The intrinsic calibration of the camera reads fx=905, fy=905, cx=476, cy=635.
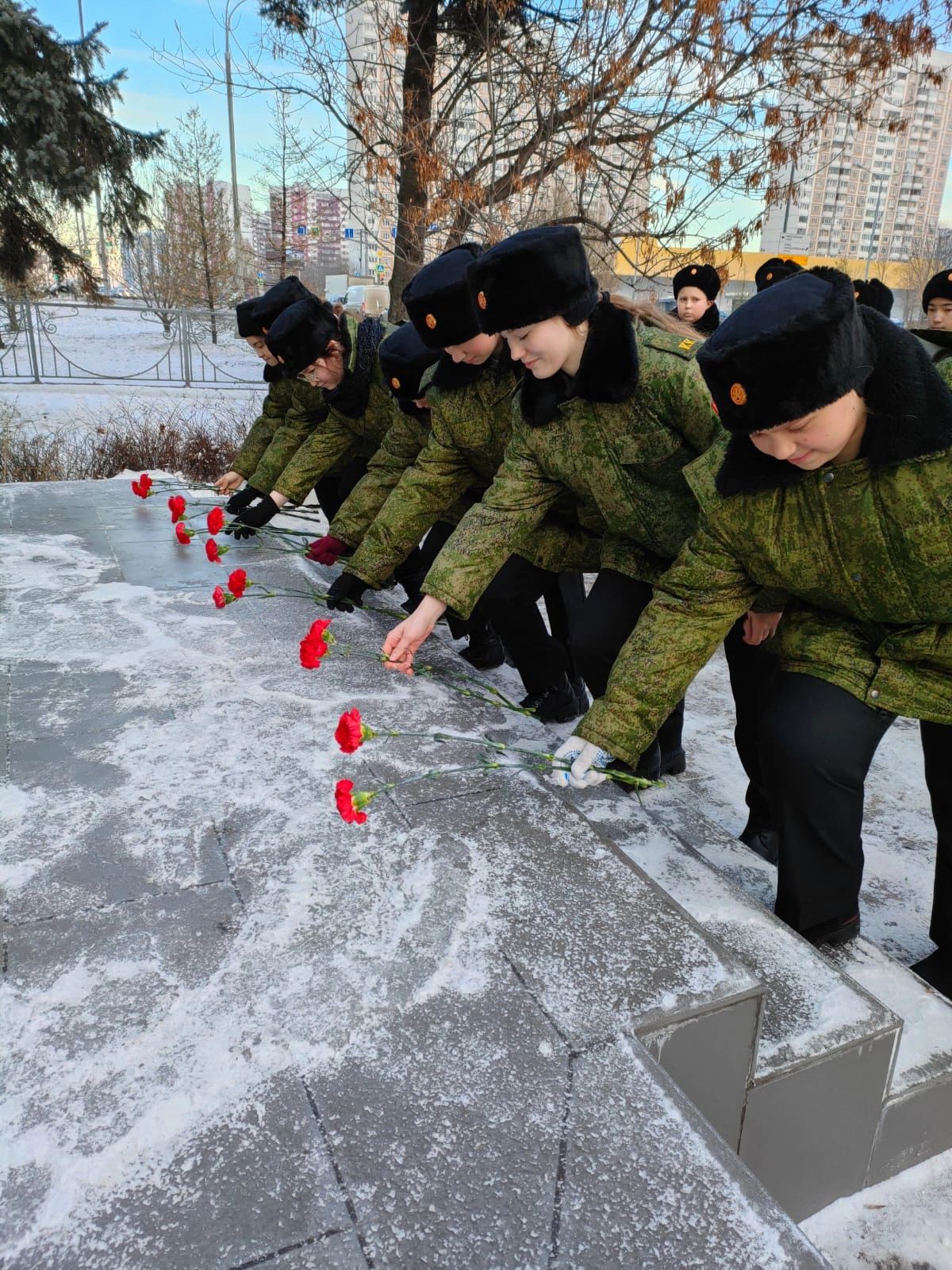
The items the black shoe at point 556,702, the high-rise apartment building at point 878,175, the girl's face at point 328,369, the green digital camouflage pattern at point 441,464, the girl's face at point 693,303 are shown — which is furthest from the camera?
the high-rise apartment building at point 878,175

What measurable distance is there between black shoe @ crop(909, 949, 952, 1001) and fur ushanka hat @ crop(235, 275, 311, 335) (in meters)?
3.30

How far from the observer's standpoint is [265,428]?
470 centimetres

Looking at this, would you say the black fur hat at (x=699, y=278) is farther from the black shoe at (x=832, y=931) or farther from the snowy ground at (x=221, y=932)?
the black shoe at (x=832, y=931)

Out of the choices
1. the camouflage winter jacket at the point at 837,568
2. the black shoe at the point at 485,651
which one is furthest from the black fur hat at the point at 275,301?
the camouflage winter jacket at the point at 837,568

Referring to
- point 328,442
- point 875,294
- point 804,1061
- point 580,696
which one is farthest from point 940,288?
point 804,1061

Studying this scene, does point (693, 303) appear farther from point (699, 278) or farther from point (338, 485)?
point (338, 485)

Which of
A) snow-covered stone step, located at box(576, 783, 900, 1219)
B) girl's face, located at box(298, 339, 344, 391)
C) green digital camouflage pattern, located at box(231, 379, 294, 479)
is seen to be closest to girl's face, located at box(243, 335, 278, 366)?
green digital camouflage pattern, located at box(231, 379, 294, 479)

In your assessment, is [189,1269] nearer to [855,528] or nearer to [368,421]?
[855,528]

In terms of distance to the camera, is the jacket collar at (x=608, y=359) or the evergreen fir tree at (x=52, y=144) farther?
the evergreen fir tree at (x=52, y=144)

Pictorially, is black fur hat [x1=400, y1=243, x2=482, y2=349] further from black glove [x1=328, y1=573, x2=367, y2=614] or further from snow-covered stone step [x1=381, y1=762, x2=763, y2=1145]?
snow-covered stone step [x1=381, y1=762, x2=763, y2=1145]

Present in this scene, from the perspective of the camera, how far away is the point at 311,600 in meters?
3.59

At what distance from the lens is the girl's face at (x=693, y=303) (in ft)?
17.5

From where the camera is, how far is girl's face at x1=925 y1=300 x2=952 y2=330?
157 inches

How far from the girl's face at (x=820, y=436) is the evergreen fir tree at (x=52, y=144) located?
10410mm
